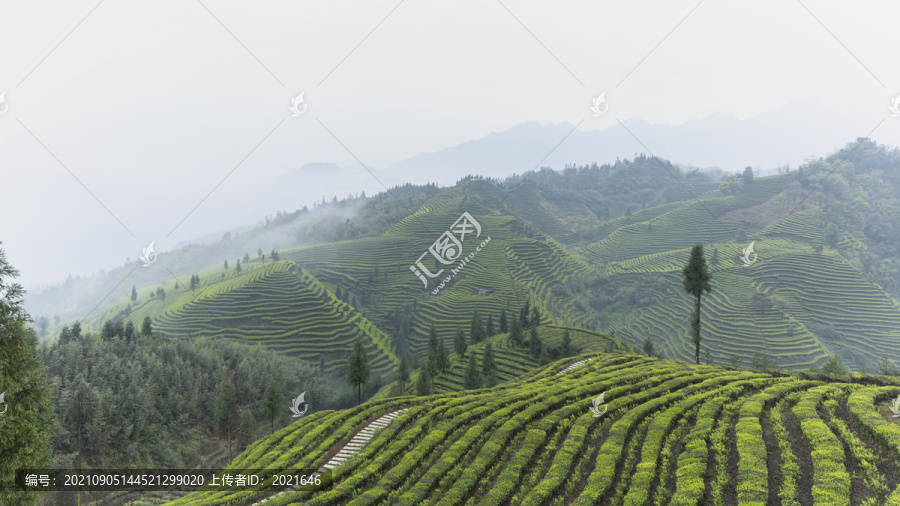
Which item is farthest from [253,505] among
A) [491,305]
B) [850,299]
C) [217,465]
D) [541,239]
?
[541,239]

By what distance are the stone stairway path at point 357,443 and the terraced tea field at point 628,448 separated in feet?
1.64

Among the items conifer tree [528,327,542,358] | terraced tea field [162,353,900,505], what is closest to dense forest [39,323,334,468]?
terraced tea field [162,353,900,505]

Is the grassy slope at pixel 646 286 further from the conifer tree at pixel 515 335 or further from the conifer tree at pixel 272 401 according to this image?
the conifer tree at pixel 272 401

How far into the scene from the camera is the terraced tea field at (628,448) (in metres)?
11.3

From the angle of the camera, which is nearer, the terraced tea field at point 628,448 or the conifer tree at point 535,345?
the terraced tea field at point 628,448

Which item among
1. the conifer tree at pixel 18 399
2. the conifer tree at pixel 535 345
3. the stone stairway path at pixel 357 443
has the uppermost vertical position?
the conifer tree at pixel 18 399

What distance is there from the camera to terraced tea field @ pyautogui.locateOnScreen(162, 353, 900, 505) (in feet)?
37.1

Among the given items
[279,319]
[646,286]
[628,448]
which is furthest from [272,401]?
[646,286]

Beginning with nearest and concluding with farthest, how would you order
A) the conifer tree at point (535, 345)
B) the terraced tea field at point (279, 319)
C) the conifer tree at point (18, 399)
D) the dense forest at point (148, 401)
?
the conifer tree at point (18, 399), the dense forest at point (148, 401), the conifer tree at point (535, 345), the terraced tea field at point (279, 319)

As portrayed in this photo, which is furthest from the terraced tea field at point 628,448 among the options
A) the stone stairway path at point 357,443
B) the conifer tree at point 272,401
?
the conifer tree at point 272,401

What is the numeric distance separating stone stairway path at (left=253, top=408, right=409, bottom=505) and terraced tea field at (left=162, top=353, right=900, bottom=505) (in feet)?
1.64

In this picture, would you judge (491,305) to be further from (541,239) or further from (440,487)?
(440,487)

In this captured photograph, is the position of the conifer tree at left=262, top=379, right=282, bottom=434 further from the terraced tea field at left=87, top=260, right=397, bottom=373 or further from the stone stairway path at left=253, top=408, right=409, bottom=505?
the terraced tea field at left=87, top=260, right=397, bottom=373

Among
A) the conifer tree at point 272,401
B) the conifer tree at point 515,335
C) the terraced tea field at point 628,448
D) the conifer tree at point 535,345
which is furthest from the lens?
the conifer tree at point 515,335
